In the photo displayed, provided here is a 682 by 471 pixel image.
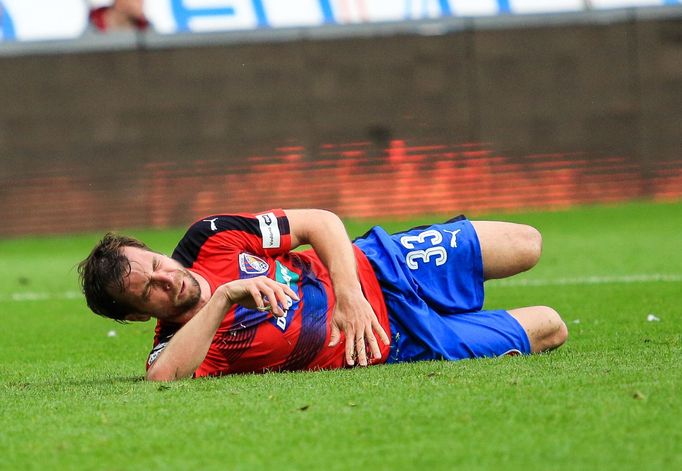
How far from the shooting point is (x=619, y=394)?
4355mm

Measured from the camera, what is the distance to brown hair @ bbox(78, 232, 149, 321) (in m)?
5.25

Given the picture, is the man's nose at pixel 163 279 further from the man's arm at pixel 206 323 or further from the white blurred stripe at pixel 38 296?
the white blurred stripe at pixel 38 296

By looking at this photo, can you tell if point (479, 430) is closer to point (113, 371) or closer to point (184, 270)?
point (184, 270)

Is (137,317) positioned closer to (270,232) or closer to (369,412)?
(270,232)

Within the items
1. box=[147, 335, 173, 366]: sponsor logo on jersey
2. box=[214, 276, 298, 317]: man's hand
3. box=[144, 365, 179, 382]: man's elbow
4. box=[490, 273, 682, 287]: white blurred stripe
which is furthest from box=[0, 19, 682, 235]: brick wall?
box=[214, 276, 298, 317]: man's hand

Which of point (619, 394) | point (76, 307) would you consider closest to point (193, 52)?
point (76, 307)

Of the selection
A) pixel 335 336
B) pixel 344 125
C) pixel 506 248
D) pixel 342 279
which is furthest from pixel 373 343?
pixel 344 125

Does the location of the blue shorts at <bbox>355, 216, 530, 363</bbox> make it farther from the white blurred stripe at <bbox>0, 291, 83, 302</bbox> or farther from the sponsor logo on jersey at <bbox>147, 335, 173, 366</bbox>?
the white blurred stripe at <bbox>0, 291, 83, 302</bbox>

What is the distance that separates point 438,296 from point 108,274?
5.03ft

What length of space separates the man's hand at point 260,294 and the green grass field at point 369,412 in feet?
1.05

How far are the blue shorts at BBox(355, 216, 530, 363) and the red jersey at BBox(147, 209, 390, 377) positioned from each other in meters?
0.10

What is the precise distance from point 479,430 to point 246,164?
632 inches

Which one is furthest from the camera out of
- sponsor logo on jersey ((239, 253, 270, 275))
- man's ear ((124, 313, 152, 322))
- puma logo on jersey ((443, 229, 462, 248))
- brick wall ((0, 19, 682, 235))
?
brick wall ((0, 19, 682, 235))

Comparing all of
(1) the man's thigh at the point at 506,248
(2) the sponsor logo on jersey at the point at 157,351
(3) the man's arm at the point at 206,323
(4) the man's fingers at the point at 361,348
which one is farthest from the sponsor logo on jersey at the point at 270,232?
(1) the man's thigh at the point at 506,248
